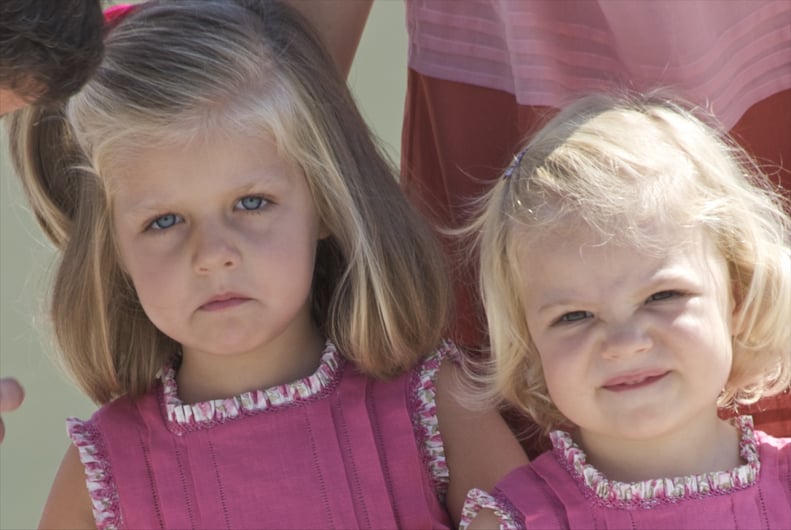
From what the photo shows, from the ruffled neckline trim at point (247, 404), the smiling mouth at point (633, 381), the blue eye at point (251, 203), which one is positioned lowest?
the smiling mouth at point (633, 381)

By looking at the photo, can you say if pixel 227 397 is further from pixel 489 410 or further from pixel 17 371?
pixel 17 371

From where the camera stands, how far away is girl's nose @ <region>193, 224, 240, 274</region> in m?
1.96

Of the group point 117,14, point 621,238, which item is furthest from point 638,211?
point 117,14

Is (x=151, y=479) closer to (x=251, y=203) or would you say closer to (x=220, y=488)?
(x=220, y=488)

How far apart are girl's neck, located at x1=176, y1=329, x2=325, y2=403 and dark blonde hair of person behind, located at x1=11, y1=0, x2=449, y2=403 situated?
0.05m

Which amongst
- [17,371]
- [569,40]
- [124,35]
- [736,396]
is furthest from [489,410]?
[17,371]

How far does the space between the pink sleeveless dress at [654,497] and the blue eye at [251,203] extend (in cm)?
43

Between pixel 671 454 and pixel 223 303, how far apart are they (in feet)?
1.84

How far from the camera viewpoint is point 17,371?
3146mm

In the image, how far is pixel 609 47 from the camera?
2.13 metres

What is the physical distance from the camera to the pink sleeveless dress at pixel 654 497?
1859 millimetres

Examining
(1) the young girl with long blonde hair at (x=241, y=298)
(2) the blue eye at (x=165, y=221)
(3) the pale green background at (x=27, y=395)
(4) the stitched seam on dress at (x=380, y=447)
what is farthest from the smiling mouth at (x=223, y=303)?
(3) the pale green background at (x=27, y=395)

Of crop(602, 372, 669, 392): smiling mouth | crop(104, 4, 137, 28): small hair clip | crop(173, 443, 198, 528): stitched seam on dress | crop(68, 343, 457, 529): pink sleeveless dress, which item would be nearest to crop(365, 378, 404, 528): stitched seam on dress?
crop(68, 343, 457, 529): pink sleeveless dress

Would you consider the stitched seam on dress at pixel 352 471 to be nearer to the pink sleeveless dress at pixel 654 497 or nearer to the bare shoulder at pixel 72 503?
the pink sleeveless dress at pixel 654 497
